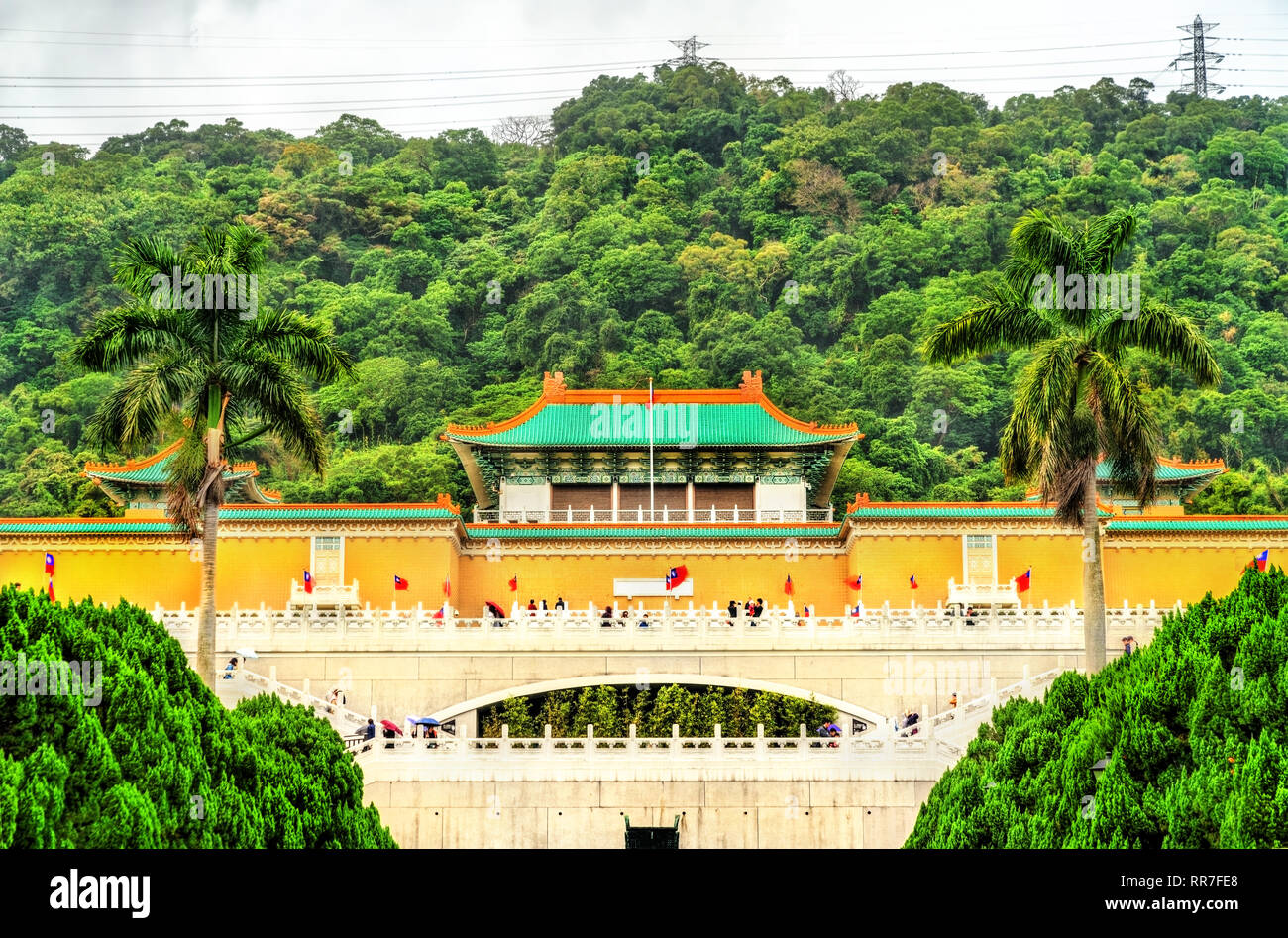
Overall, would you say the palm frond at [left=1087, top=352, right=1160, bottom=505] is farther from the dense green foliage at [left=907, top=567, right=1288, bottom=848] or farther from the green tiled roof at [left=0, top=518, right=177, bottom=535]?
the green tiled roof at [left=0, top=518, right=177, bottom=535]

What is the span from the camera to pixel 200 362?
28.7 meters

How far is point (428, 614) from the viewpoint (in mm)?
35281

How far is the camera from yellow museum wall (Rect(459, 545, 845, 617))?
134ft

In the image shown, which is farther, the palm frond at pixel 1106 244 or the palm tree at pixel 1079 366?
the palm frond at pixel 1106 244

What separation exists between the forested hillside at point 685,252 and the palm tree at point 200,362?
3000cm

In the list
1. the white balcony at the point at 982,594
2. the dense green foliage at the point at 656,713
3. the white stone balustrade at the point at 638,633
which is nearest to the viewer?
the dense green foliage at the point at 656,713

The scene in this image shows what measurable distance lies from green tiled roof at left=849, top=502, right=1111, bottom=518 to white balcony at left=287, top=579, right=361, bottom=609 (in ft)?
40.3

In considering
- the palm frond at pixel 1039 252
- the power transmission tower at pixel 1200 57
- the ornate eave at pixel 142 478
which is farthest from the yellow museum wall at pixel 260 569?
the power transmission tower at pixel 1200 57

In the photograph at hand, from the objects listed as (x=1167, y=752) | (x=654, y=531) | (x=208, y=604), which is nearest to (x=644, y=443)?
(x=654, y=531)

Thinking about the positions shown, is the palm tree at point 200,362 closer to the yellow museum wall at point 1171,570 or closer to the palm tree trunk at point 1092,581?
the palm tree trunk at point 1092,581

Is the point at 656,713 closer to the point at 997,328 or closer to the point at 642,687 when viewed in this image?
the point at 642,687

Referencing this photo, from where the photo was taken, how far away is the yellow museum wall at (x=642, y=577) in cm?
4075

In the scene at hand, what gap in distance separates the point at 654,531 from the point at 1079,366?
15.2 m

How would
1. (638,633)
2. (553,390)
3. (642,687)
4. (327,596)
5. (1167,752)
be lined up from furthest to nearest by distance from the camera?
(553,390) → (327,596) → (638,633) → (642,687) → (1167,752)
